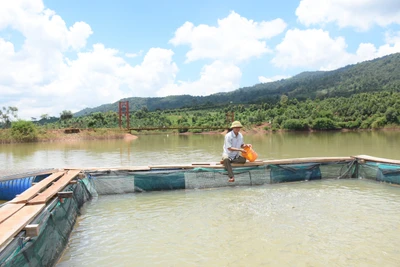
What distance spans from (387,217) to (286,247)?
8.00ft

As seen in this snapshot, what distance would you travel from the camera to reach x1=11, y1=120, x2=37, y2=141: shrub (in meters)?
41.4

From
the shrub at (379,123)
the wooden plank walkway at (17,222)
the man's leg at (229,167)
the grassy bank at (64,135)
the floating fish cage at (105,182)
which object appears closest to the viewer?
the wooden plank walkway at (17,222)

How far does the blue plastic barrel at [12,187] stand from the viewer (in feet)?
24.0

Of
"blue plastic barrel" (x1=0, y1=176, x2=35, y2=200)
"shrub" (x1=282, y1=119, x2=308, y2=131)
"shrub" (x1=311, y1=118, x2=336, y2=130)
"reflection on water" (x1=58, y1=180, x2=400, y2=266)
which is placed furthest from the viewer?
"shrub" (x1=282, y1=119, x2=308, y2=131)

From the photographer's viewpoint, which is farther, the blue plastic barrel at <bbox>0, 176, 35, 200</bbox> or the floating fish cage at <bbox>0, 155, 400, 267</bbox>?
the blue plastic barrel at <bbox>0, 176, 35, 200</bbox>

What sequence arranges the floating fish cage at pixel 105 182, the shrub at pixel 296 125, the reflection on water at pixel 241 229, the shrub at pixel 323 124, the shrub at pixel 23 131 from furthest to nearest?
the shrub at pixel 296 125, the shrub at pixel 323 124, the shrub at pixel 23 131, the reflection on water at pixel 241 229, the floating fish cage at pixel 105 182

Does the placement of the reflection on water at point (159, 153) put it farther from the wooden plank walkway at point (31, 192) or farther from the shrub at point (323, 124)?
the shrub at point (323, 124)

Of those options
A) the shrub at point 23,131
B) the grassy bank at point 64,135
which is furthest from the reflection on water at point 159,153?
the shrub at point 23,131

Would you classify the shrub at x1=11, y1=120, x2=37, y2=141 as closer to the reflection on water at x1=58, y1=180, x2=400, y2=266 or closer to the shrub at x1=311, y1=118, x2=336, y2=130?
the reflection on water at x1=58, y1=180, x2=400, y2=266

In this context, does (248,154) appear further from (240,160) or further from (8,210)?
(8,210)

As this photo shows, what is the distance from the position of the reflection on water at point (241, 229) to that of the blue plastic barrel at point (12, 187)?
5.31 feet

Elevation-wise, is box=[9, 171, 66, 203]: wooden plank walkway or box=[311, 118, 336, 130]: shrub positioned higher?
box=[311, 118, 336, 130]: shrub

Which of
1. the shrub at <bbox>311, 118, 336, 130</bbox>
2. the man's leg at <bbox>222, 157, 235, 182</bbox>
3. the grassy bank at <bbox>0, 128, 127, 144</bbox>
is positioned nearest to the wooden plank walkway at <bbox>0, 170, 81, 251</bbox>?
the man's leg at <bbox>222, 157, 235, 182</bbox>

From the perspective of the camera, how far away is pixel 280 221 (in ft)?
18.5
